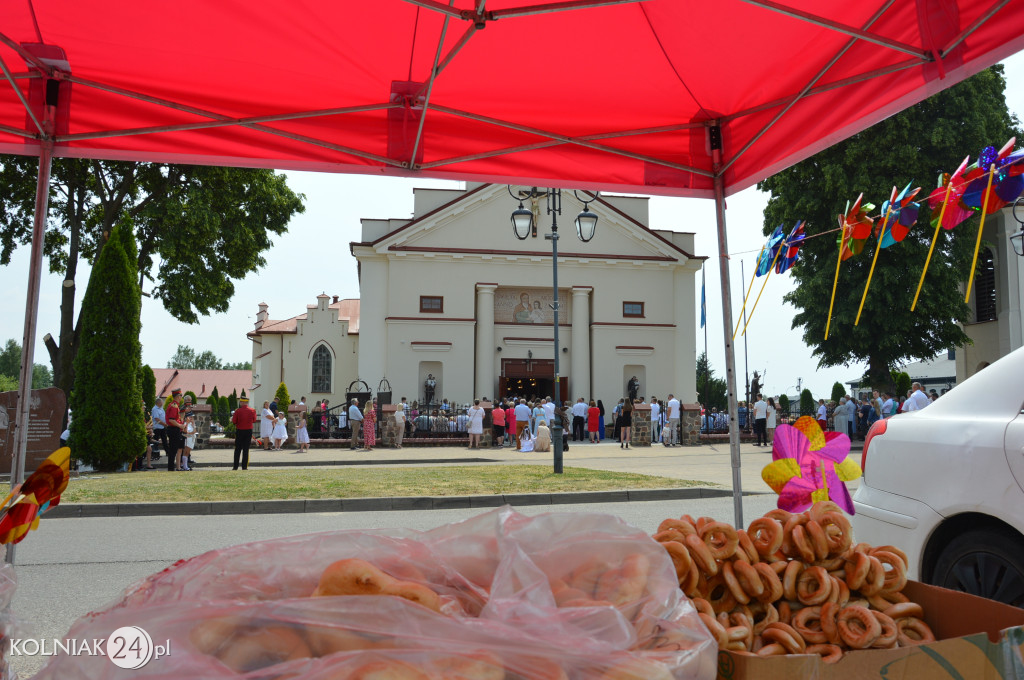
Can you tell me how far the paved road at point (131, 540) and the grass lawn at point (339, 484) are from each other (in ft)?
3.34

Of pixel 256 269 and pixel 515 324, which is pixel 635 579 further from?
pixel 515 324

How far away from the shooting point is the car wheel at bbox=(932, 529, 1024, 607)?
121 inches

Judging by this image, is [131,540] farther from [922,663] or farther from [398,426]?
[398,426]

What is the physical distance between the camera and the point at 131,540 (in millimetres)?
8781

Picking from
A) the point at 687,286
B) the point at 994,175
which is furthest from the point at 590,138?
the point at 687,286

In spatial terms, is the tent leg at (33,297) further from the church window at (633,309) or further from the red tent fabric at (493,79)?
the church window at (633,309)

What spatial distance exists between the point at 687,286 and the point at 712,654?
41423 mm

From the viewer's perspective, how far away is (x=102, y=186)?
22.9 meters

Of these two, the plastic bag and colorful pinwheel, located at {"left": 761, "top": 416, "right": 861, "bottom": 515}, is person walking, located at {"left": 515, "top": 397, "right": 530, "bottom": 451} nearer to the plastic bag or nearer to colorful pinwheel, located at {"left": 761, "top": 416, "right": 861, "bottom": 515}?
colorful pinwheel, located at {"left": 761, "top": 416, "right": 861, "bottom": 515}

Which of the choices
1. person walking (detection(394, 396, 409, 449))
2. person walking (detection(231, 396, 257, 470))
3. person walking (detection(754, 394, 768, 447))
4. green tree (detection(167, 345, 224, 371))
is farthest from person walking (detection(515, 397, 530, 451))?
green tree (detection(167, 345, 224, 371))

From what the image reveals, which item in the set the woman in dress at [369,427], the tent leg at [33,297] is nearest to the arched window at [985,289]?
the woman in dress at [369,427]

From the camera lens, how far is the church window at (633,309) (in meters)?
40.9

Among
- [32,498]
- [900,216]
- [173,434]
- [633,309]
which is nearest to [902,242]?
[633,309]

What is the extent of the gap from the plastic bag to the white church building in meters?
36.8
